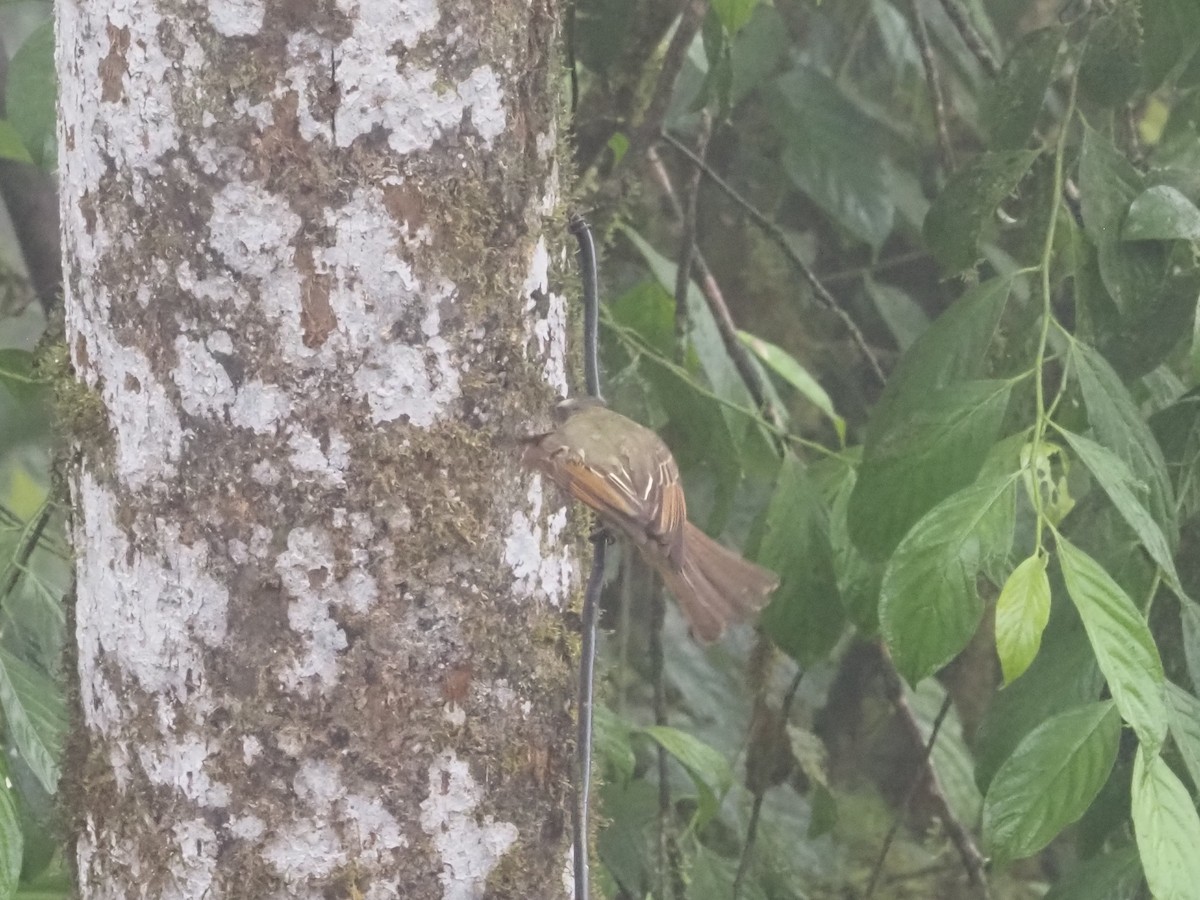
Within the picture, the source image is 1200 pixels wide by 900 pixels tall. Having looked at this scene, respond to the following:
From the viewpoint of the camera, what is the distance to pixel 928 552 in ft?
3.04

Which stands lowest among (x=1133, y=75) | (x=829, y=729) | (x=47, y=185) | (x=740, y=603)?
(x=829, y=729)

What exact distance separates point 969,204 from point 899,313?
0.92 m

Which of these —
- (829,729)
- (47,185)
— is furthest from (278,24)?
(829,729)

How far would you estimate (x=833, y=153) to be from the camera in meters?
1.87

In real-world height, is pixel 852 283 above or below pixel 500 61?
below

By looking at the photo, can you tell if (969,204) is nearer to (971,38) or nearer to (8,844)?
(971,38)

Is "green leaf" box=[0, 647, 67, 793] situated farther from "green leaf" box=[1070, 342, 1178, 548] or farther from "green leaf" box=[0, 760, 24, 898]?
"green leaf" box=[1070, 342, 1178, 548]

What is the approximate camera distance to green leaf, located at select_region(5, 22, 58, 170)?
1217 mm

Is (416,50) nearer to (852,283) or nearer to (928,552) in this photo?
(928,552)

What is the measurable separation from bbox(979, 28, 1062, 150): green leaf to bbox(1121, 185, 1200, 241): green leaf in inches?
10.6

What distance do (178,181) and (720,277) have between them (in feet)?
6.18

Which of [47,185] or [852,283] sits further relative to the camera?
[852,283]

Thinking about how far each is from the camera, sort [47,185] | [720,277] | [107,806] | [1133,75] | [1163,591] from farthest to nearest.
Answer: [720,277], [47,185], [1133,75], [1163,591], [107,806]

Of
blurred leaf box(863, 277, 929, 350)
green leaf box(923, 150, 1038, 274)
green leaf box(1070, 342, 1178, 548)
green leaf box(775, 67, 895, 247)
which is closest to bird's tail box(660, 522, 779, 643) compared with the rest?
green leaf box(1070, 342, 1178, 548)
